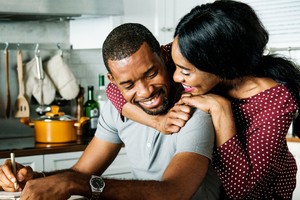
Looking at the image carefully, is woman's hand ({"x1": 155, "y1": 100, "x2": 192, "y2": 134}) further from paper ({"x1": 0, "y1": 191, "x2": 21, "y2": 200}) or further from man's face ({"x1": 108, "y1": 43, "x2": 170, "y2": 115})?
paper ({"x1": 0, "y1": 191, "x2": 21, "y2": 200})

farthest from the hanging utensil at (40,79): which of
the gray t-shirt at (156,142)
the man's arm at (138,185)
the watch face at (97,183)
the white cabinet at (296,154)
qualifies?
the watch face at (97,183)

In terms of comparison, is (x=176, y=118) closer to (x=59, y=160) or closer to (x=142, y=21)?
(x=59, y=160)

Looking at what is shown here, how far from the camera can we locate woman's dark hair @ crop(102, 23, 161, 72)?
1832 millimetres

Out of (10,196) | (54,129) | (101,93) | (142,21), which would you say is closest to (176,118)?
(10,196)

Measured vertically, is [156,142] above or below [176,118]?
below

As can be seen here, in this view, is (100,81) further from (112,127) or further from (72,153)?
(112,127)

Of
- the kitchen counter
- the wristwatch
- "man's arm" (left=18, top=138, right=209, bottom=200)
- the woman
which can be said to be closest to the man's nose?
the woman

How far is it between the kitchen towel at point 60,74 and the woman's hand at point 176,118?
1902 millimetres

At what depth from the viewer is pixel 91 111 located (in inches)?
144

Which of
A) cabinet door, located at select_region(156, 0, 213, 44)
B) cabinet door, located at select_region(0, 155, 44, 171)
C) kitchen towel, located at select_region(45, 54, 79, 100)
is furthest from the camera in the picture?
cabinet door, located at select_region(156, 0, 213, 44)

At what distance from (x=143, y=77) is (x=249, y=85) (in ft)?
1.24

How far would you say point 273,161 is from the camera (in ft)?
5.98

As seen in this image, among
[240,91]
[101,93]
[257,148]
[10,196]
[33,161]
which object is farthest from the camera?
[101,93]

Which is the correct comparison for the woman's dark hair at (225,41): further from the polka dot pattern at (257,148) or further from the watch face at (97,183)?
the watch face at (97,183)
